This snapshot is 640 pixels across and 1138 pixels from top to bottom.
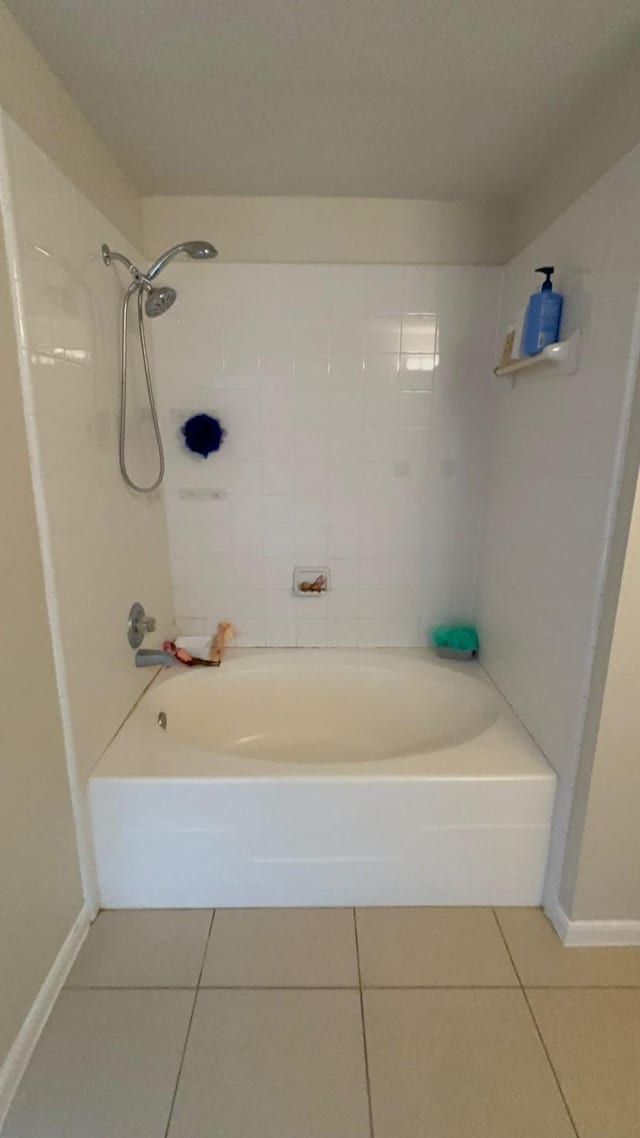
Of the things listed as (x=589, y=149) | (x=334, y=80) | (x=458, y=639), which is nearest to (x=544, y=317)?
(x=589, y=149)

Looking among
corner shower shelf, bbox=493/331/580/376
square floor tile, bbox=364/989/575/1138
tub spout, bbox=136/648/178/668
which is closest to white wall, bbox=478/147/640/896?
corner shower shelf, bbox=493/331/580/376

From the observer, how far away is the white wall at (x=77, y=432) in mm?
1121

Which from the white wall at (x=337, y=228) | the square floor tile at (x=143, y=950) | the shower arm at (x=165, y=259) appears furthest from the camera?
the white wall at (x=337, y=228)

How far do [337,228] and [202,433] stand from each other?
2.81ft

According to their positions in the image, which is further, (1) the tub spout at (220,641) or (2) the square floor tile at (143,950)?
(1) the tub spout at (220,641)

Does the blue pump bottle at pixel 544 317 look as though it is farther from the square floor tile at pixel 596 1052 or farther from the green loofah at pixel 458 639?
the square floor tile at pixel 596 1052

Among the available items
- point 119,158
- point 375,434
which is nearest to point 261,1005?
point 375,434

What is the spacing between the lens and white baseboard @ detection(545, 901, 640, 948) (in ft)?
4.49

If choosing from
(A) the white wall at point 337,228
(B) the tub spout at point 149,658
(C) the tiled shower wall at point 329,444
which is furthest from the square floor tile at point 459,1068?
(A) the white wall at point 337,228

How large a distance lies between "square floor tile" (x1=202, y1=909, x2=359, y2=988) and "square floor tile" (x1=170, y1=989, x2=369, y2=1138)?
3cm

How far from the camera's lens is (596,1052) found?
1141 mm

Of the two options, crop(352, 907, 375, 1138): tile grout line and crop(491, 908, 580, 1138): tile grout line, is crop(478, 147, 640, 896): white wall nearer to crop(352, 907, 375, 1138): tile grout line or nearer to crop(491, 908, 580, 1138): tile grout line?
crop(491, 908, 580, 1138): tile grout line

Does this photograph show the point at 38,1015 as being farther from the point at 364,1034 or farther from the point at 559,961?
the point at 559,961

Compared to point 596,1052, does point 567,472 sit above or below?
above
